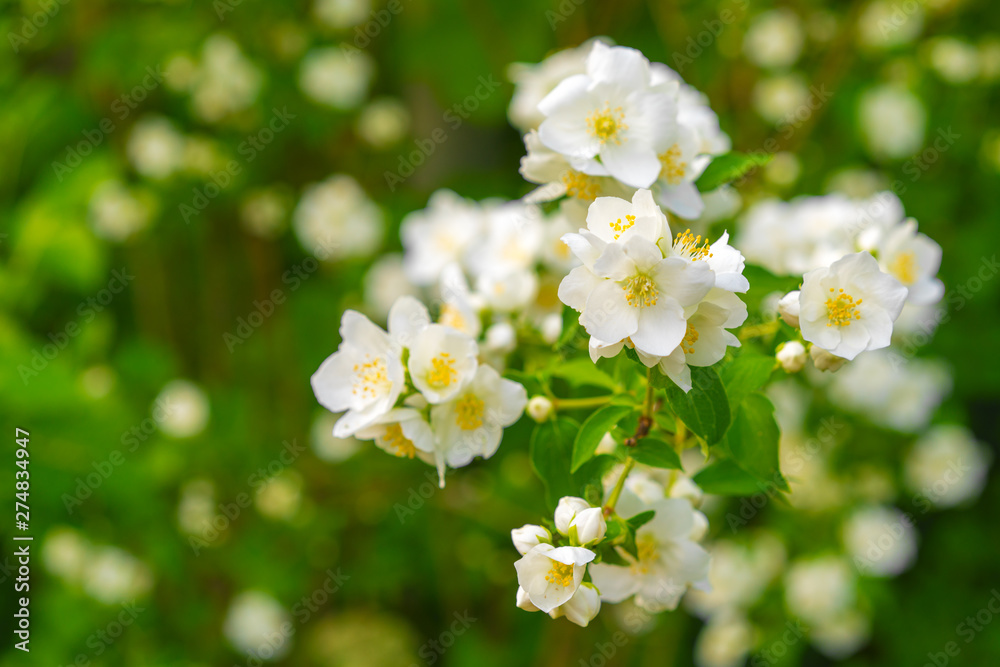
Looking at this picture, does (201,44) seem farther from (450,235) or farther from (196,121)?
(450,235)

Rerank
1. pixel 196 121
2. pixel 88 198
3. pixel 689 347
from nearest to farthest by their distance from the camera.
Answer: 1. pixel 689 347
2. pixel 88 198
3. pixel 196 121

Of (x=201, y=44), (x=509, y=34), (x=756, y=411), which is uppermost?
(x=201, y=44)

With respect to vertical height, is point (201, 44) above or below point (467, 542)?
above

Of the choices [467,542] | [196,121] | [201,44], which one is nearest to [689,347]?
[467,542]

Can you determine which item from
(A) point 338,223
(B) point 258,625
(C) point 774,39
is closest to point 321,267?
(A) point 338,223

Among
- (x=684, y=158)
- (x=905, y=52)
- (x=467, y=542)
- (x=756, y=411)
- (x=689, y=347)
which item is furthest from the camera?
(x=467, y=542)

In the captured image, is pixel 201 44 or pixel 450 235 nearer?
pixel 450 235

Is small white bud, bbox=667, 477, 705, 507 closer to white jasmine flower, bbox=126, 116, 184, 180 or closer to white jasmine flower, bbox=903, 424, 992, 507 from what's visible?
white jasmine flower, bbox=903, 424, 992, 507
